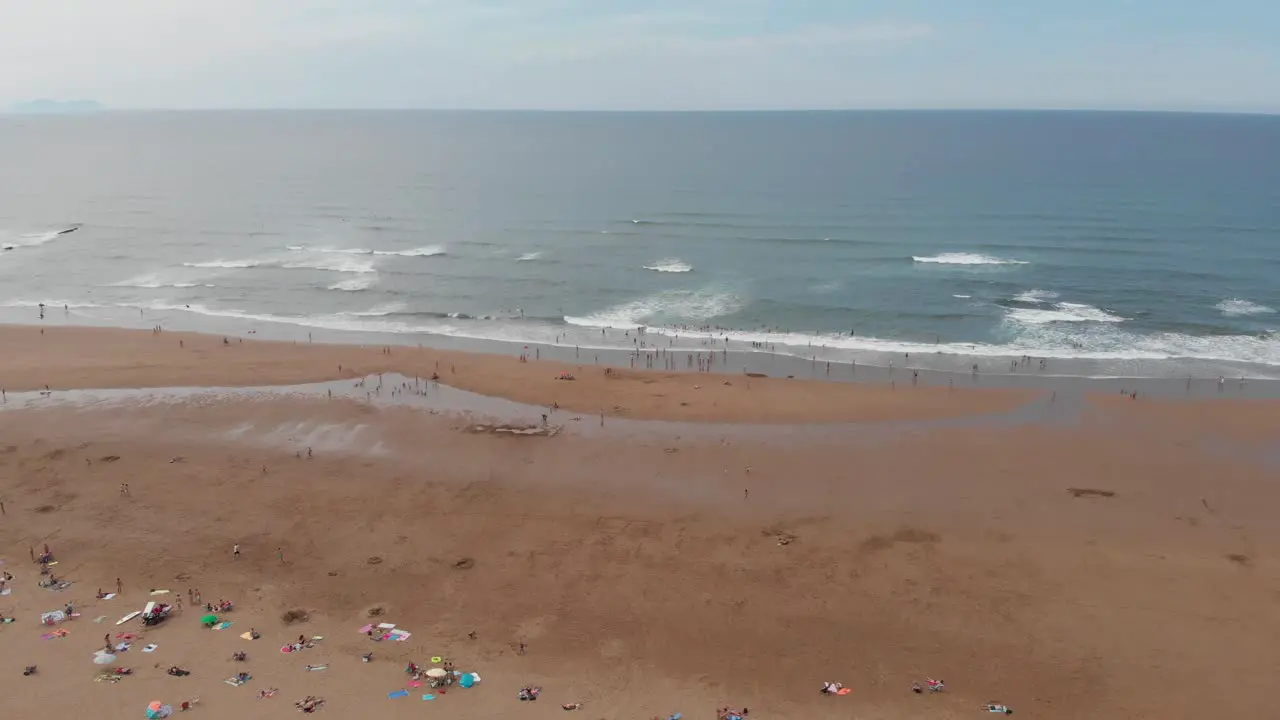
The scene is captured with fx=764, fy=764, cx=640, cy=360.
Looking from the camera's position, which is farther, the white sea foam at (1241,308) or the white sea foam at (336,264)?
the white sea foam at (336,264)

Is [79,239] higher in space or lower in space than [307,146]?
lower

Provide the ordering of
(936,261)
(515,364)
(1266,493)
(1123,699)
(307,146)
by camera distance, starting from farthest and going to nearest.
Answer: (307,146) < (936,261) < (515,364) < (1266,493) < (1123,699)

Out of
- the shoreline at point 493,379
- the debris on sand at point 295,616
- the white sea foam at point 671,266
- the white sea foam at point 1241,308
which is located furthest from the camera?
the white sea foam at point 671,266

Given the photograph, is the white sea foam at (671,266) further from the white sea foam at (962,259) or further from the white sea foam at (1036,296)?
the white sea foam at (1036,296)

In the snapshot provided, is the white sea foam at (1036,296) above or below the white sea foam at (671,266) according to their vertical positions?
below

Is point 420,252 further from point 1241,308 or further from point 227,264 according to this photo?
point 1241,308

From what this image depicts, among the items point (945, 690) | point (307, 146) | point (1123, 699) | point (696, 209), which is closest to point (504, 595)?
point (945, 690)

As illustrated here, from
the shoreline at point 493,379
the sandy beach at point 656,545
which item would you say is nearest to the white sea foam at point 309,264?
→ the shoreline at point 493,379

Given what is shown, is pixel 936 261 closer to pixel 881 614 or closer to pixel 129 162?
pixel 881 614
